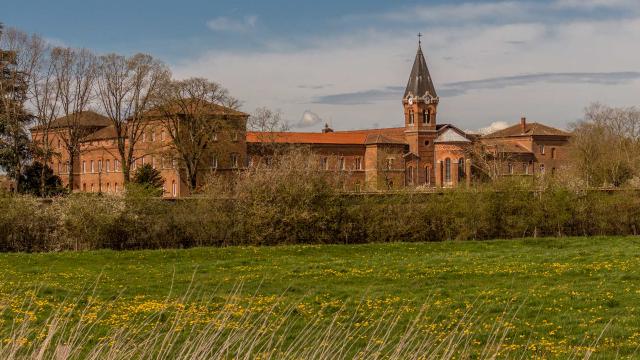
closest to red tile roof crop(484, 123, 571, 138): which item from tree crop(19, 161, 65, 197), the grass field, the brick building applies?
the brick building

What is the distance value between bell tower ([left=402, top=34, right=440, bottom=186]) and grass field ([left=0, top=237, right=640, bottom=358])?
57844mm

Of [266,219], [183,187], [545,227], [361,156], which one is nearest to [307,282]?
[266,219]

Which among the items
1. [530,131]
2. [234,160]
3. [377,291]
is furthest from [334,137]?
[377,291]

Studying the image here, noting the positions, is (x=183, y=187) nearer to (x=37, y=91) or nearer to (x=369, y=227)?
(x=37, y=91)

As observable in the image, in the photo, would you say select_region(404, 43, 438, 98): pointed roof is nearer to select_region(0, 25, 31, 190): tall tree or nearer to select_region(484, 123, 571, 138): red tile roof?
select_region(484, 123, 571, 138): red tile roof

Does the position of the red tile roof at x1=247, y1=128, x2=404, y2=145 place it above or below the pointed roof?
below

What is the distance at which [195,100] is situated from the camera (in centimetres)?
6294

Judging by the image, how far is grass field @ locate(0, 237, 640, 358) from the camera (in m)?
10.5

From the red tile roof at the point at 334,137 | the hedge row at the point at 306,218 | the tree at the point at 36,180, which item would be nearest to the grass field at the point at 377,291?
the hedge row at the point at 306,218

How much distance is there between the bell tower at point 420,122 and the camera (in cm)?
8569

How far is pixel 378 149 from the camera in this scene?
84438 mm

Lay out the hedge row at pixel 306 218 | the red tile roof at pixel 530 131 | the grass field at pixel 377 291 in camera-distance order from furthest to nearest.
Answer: the red tile roof at pixel 530 131
the hedge row at pixel 306 218
the grass field at pixel 377 291

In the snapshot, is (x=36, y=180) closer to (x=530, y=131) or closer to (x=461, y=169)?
(x=461, y=169)

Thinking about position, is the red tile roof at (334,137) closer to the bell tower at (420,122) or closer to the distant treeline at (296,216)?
the bell tower at (420,122)
